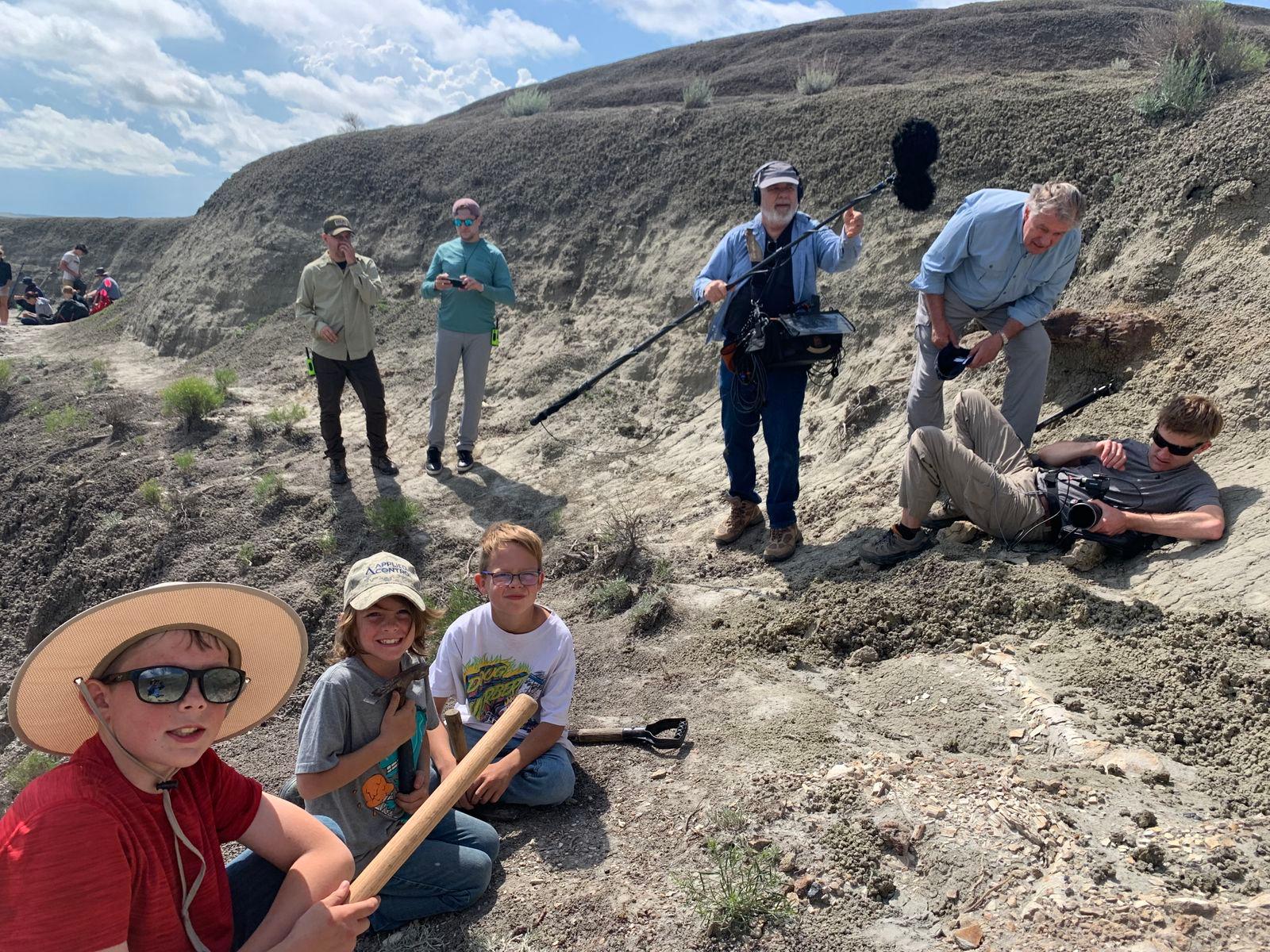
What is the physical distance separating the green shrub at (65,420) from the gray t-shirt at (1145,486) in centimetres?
1098

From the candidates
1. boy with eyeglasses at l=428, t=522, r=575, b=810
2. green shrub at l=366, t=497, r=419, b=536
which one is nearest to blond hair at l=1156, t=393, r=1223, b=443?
boy with eyeglasses at l=428, t=522, r=575, b=810

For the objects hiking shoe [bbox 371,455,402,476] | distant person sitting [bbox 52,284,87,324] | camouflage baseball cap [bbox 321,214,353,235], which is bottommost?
hiking shoe [bbox 371,455,402,476]

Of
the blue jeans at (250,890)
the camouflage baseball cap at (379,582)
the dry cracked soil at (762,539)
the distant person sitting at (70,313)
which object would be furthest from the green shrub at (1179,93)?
the distant person sitting at (70,313)

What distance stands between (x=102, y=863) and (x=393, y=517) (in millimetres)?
5666

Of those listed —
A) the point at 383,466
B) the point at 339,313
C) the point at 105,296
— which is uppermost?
the point at 105,296

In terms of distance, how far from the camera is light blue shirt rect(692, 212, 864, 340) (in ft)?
17.4

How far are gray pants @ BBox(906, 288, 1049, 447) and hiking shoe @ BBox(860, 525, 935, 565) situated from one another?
Result: 903 millimetres

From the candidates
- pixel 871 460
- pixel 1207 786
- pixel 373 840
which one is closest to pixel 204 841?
pixel 373 840

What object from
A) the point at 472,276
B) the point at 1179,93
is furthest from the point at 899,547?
the point at 1179,93

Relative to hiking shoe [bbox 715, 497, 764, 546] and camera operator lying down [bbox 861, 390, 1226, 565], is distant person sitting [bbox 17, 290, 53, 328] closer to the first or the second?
hiking shoe [bbox 715, 497, 764, 546]

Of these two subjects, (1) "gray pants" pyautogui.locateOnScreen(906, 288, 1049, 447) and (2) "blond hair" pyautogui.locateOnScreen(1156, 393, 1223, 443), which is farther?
(1) "gray pants" pyautogui.locateOnScreen(906, 288, 1049, 447)

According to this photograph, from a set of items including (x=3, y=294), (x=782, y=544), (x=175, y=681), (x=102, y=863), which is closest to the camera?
(x=102, y=863)

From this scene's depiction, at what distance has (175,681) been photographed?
2113mm

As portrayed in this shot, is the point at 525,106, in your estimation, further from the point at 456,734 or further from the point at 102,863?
the point at 102,863
